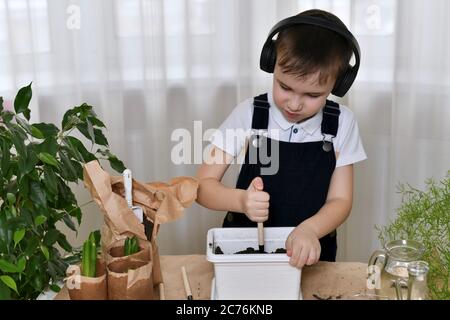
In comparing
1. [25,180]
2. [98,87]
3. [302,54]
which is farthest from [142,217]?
[98,87]

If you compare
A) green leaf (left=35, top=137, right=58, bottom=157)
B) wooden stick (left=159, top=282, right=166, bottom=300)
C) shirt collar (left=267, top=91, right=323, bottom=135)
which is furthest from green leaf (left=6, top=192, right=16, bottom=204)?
shirt collar (left=267, top=91, right=323, bottom=135)

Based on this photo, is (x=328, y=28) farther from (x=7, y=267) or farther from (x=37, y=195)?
(x=7, y=267)

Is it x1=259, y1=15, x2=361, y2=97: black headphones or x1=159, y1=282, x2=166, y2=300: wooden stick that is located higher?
x1=259, y1=15, x2=361, y2=97: black headphones

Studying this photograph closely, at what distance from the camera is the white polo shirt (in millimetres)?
1604

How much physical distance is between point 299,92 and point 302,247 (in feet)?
1.24

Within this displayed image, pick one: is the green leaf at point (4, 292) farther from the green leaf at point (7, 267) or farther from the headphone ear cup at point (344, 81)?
the headphone ear cup at point (344, 81)

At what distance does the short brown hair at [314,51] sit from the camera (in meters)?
1.36

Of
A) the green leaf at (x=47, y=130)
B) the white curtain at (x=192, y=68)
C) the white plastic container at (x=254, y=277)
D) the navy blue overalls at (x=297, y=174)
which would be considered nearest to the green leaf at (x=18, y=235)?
the green leaf at (x=47, y=130)

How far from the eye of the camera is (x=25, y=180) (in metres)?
1.24

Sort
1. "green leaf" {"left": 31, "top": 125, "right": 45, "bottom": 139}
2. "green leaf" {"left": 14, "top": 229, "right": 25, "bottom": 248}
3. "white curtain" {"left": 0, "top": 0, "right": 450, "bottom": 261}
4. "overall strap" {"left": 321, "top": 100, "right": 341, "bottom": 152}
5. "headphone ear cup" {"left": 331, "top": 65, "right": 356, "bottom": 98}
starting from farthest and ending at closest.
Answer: "white curtain" {"left": 0, "top": 0, "right": 450, "bottom": 261} → "overall strap" {"left": 321, "top": 100, "right": 341, "bottom": 152} → "headphone ear cup" {"left": 331, "top": 65, "right": 356, "bottom": 98} → "green leaf" {"left": 31, "top": 125, "right": 45, "bottom": 139} → "green leaf" {"left": 14, "top": 229, "right": 25, "bottom": 248}

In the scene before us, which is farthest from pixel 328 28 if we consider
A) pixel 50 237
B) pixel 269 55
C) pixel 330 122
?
pixel 50 237

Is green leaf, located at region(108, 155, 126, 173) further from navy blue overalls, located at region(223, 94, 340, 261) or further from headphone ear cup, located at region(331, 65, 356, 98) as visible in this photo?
headphone ear cup, located at region(331, 65, 356, 98)

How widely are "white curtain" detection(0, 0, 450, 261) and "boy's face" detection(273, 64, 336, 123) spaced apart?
670 millimetres

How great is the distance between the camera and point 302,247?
46.4 inches
